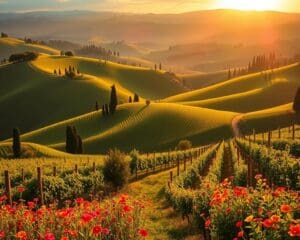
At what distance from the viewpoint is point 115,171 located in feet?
128

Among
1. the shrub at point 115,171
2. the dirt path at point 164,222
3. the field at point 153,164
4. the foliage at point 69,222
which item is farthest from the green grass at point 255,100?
the foliage at point 69,222

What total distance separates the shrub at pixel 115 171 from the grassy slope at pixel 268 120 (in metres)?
71.6

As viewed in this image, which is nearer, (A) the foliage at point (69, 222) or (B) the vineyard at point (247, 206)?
(B) the vineyard at point (247, 206)

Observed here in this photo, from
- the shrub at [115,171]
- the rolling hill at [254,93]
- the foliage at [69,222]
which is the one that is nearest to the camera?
the foliage at [69,222]

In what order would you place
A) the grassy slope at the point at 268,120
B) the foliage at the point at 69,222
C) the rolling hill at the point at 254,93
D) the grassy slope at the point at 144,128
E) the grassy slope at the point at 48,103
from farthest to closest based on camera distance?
the grassy slope at the point at 48,103 → the rolling hill at the point at 254,93 → the grassy slope at the point at 268,120 → the grassy slope at the point at 144,128 → the foliage at the point at 69,222

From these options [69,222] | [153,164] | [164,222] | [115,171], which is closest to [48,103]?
[153,164]

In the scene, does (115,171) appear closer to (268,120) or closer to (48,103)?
(268,120)

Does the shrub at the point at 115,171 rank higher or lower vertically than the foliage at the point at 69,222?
lower

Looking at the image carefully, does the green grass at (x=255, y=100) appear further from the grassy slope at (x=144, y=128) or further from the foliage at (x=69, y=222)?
the foliage at (x=69, y=222)

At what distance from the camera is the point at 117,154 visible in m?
40.0

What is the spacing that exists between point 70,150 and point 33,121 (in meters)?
91.7

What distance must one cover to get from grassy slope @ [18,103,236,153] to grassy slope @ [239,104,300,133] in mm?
4498

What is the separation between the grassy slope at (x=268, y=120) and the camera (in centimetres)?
10762

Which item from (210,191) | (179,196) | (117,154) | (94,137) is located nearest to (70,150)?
(94,137)
